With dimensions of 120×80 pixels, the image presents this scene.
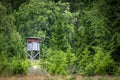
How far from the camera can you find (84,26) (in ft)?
77.9

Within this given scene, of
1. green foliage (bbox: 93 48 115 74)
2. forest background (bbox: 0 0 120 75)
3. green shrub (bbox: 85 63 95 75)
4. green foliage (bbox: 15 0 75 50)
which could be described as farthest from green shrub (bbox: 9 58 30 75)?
green foliage (bbox: 15 0 75 50)

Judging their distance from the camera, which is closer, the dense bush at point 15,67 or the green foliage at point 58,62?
the dense bush at point 15,67

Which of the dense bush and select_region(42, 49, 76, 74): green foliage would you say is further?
select_region(42, 49, 76, 74): green foliage

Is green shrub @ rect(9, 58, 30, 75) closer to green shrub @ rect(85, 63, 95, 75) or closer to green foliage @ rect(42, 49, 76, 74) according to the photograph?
green foliage @ rect(42, 49, 76, 74)

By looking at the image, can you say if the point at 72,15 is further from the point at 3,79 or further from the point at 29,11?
the point at 3,79

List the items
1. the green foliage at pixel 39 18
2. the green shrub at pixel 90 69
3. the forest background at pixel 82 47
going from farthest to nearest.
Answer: the green foliage at pixel 39 18, the green shrub at pixel 90 69, the forest background at pixel 82 47

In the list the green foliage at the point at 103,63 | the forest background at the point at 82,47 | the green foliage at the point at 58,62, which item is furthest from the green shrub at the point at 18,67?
the green foliage at the point at 103,63

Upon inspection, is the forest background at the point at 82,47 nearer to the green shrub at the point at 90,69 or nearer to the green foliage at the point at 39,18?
the green shrub at the point at 90,69

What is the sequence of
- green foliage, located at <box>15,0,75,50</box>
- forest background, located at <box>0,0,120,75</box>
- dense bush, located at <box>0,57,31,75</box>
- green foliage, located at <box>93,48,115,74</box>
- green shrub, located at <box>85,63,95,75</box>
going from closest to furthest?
dense bush, located at <box>0,57,31,75</box>
green foliage, located at <box>93,48,115,74</box>
forest background, located at <box>0,0,120,75</box>
green shrub, located at <box>85,63,95,75</box>
green foliage, located at <box>15,0,75,50</box>

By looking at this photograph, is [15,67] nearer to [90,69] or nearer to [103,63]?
[90,69]

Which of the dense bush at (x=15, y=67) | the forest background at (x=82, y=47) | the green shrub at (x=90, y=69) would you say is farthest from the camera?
the green shrub at (x=90, y=69)

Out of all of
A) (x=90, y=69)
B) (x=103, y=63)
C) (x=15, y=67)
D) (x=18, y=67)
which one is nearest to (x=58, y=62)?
(x=90, y=69)

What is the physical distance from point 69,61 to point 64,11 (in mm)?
15832

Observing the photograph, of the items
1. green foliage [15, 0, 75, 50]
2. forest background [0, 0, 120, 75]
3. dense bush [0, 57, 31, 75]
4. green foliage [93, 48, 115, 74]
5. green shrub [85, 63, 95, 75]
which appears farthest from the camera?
green foliage [15, 0, 75, 50]
